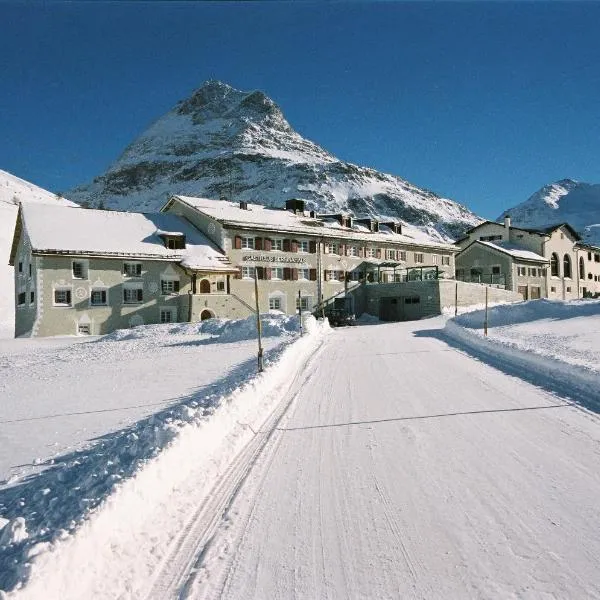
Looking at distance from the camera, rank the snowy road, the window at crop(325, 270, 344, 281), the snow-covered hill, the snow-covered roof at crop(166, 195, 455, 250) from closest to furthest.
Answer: the snowy road
the snow-covered roof at crop(166, 195, 455, 250)
the window at crop(325, 270, 344, 281)
the snow-covered hill

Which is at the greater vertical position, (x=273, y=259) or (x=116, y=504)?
(x=273, y=259)

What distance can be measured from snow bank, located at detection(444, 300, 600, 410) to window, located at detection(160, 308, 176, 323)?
2048cm

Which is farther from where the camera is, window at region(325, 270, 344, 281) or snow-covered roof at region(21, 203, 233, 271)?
window at region(325, 270, 344, 281)

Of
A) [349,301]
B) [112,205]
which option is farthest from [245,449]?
[112,205]

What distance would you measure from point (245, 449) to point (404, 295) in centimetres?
3658

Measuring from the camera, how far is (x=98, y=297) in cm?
3203

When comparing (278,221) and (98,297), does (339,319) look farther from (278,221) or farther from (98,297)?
(98,297)

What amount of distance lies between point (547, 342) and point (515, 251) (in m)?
42.4

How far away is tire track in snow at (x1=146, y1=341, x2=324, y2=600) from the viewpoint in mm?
3377

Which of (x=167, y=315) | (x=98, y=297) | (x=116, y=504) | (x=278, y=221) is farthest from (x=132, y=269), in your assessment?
(x=116, y=504)

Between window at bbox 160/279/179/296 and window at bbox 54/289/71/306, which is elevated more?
window at bbox 160/279/179/296

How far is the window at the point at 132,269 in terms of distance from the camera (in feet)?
109

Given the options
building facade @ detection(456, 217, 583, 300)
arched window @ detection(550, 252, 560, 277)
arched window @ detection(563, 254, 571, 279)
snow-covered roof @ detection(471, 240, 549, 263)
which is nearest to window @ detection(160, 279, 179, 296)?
building facade @ detection(456, 217, 583, 300)

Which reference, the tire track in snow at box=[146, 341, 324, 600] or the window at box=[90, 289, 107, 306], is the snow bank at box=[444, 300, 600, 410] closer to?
the tire track in snow at box=[146, 341, 324, 600]
